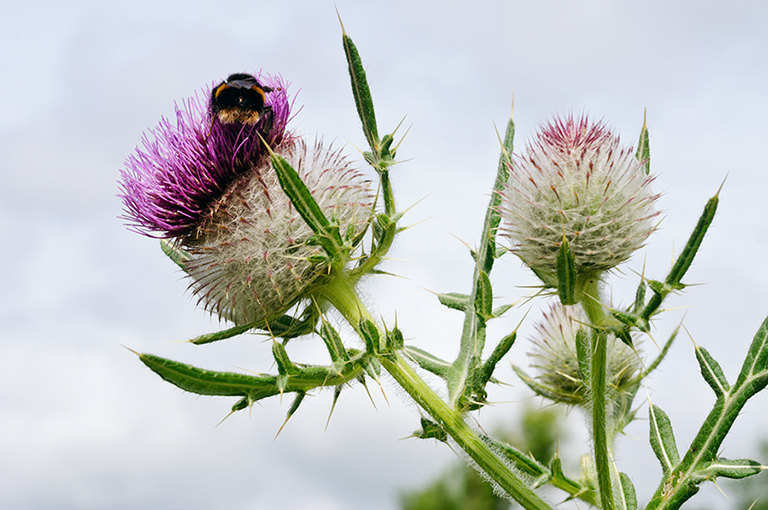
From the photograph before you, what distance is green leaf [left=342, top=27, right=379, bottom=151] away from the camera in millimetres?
3711

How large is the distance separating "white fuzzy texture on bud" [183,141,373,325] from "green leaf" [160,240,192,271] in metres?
0.34

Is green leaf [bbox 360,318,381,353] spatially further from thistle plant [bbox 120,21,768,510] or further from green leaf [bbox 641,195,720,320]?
green leaf [bbox 641,195,720,320]

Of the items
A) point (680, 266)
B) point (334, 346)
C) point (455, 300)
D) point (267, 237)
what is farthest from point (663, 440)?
point (267, 237)

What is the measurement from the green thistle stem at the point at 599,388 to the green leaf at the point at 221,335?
1856 millimetres

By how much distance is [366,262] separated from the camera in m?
3.85

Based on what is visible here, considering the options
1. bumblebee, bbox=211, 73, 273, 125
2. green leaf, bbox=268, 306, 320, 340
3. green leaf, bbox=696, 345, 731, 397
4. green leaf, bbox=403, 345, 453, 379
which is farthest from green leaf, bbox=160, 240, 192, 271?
green leaf, bbox=696, 345, 731, 397

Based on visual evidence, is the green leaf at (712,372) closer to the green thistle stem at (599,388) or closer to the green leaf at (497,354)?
the green thistle stem at (599,388)

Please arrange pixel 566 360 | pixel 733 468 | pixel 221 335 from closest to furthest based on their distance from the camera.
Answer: pixel 733 468, pixel 221 335, pixel 566 360

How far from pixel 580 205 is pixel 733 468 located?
1.40 metres

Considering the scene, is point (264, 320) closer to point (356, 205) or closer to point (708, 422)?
point (356, 205)

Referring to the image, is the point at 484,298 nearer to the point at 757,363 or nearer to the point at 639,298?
the point at 639,298

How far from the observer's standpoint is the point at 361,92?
3730 millimetres

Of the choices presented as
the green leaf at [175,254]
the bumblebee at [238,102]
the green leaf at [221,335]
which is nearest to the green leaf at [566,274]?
the green leaf at [221,335]

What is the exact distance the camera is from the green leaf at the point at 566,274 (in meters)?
3.16
